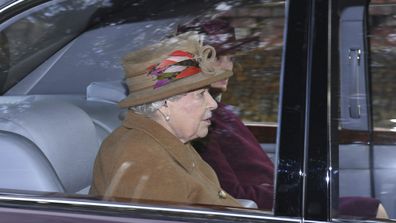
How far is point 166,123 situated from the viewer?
8.23ft

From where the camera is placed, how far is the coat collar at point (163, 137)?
2.43 meters

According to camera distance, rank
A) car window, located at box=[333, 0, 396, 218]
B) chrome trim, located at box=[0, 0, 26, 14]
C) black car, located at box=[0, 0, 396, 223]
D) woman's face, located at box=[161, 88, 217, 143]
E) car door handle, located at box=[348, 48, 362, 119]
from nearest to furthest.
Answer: black car, located at box=[0, 0, 396, 223] → car window, located at box=[333, 0, 396, 218] → chrome trim, located at box=[0, 0, 26, 14] → car door handle, located at box=[348, 48, 362, 119] → woman's face, located at box=[161, 88, 217, 143]

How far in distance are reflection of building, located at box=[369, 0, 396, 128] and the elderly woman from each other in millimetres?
473

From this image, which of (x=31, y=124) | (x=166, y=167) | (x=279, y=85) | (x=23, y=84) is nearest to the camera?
(x=279, y=85)

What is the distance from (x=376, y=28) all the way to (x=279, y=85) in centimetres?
71

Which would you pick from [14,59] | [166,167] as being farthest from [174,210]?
[14,59]

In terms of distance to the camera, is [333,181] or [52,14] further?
[52,14]

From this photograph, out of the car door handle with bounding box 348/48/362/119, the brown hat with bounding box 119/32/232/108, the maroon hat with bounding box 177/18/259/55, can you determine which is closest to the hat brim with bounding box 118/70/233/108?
the brown hat with bounding box 119/32/232/108

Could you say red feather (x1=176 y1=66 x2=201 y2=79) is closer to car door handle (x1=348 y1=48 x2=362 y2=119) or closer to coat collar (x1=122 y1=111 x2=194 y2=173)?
coat collar (x1=122 y1=111 x2=194 y2=173)

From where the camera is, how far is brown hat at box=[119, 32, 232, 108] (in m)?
2.45

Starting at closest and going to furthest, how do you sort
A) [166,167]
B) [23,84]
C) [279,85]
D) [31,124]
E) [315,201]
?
[315,201]
[279,85]
[166,167]
[31,124]
[23,84]

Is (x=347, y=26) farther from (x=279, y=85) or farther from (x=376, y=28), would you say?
(x=279, y=85)

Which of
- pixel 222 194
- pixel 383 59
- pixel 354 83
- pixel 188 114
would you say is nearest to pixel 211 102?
pixel 188 114

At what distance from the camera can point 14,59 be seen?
2.68 metres
